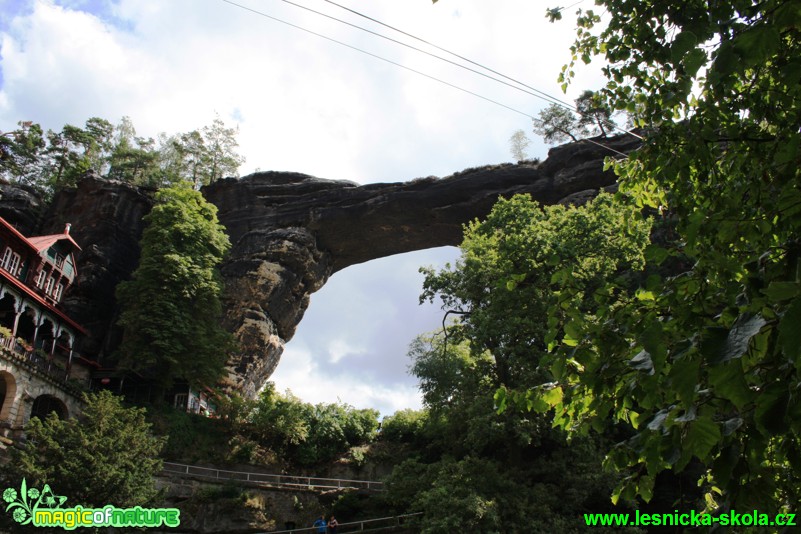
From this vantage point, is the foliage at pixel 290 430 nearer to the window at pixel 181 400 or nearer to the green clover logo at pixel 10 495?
the window at pixel 181 400

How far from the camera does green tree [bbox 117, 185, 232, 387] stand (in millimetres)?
26281

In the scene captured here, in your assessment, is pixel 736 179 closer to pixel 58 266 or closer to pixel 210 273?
pixel 210 273

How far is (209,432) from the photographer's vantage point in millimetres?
25172

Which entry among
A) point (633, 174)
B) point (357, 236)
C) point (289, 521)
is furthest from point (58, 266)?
point (633, 174)

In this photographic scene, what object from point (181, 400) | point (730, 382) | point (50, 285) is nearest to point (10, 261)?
point (50, 285)

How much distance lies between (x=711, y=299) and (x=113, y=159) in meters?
57.2

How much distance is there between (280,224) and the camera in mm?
37062

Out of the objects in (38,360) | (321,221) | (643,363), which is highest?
(321,221)

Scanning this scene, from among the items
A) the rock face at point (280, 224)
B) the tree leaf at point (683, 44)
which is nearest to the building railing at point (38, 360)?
the rock face at point (280, 224)

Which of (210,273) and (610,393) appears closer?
(610,393)

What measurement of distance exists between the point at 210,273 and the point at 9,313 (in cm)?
907

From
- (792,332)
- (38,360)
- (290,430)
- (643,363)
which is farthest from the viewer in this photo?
(290,430)

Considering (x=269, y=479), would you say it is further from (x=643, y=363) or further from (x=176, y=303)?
(x=643, y=363)

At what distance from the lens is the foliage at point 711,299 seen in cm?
235
